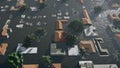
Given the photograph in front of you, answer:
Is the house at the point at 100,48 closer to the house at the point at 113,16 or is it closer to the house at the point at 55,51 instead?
the house at the point at 55,51

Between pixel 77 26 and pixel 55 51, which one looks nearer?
pixel 55 51

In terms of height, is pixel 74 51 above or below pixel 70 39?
below

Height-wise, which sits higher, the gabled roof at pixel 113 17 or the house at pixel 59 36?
the gabled roof at pixel 113 17

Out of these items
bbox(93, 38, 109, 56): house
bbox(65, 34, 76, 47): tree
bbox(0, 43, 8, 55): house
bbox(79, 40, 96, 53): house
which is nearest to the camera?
bbox(0, 43, 8, 55): house

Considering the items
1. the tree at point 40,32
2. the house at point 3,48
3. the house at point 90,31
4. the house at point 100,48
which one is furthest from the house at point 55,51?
the house at point 3,48

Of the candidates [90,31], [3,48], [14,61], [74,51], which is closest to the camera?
[14,61]

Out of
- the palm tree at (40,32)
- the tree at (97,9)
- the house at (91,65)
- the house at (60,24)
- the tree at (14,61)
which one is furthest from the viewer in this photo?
the tree at (97,9)

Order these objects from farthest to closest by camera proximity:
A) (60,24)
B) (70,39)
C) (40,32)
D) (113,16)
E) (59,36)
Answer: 1. (113,16)
2. (60,24)
3. (40,32)
4. (59,36)
5. (70,39)

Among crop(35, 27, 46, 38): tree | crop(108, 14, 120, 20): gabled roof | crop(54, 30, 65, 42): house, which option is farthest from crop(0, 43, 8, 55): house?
crop(108, 14, 120, 20): gabled roof

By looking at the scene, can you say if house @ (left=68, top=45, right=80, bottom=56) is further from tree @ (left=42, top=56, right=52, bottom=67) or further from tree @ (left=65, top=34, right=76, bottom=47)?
tree @ (left=42, top=56, right=52, bottom=67)

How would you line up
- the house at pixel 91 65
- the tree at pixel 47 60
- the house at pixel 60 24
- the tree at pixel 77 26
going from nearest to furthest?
the house at pixel 91 65
the tree at pixel 47 60
the tree at pixel 77 26
the house at pixel 60 24

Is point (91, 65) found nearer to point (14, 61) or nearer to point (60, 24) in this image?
point (14, 61)

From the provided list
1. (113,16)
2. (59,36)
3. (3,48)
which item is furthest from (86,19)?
(3,48)
